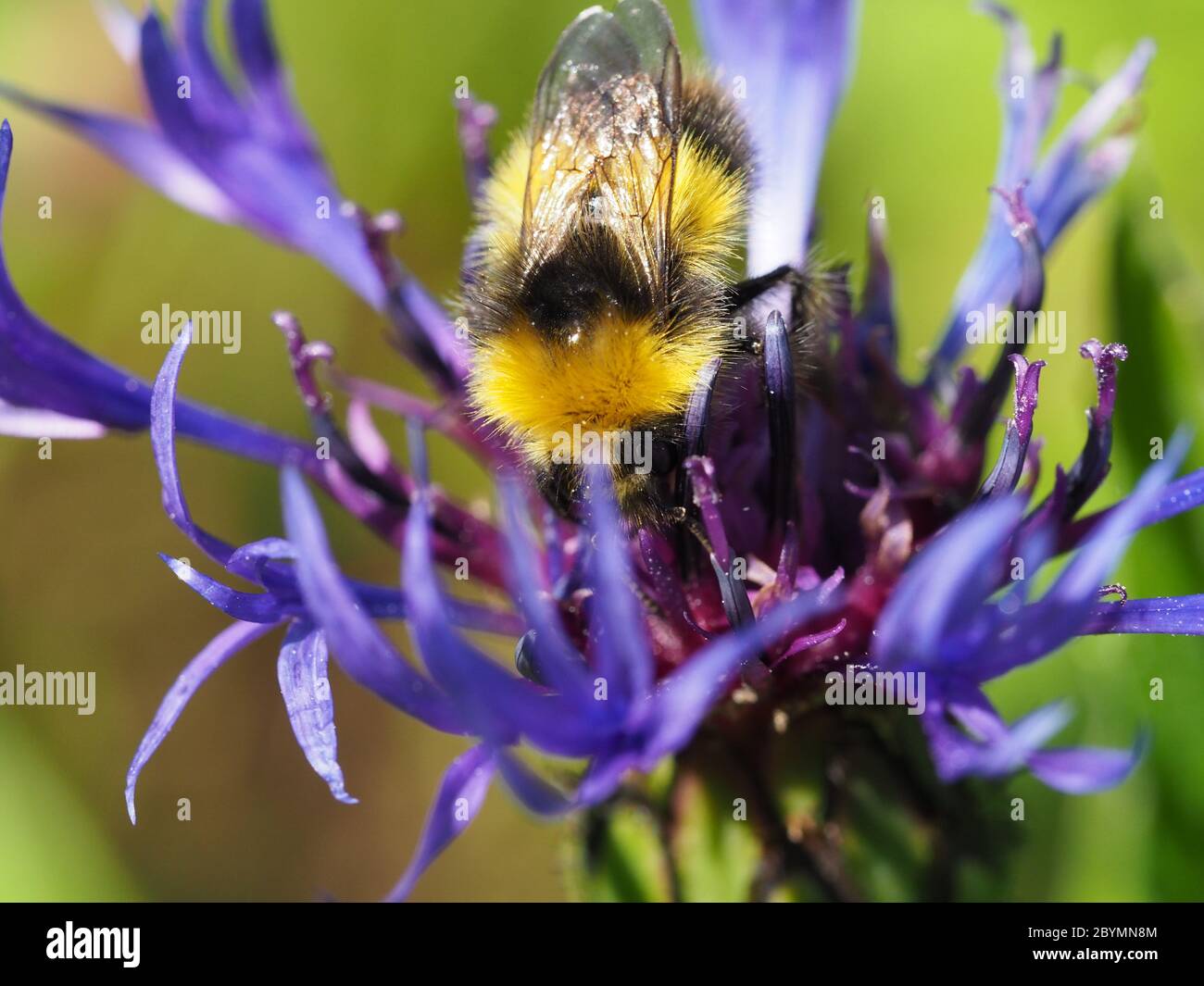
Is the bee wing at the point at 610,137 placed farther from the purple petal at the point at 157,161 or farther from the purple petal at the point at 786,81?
the purple petal at the point at 157,161

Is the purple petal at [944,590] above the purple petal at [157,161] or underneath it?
underneath

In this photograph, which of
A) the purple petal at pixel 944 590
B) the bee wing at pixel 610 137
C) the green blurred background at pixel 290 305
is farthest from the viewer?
the green blurred background at pixel 290 305

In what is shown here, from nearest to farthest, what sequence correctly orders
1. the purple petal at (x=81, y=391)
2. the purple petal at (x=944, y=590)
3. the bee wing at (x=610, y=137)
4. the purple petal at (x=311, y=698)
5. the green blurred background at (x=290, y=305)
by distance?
1. the purple petal at (x=944, y=590)
2. the purple petal at (x=311, y=698)
3. the bee wing at (x=610, y=137)
4. the purple petal at (x=81, y=391)
5. the green blurred background at (x=290, y=305)

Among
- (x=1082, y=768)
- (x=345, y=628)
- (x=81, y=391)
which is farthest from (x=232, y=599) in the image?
(x=1082, y=768)

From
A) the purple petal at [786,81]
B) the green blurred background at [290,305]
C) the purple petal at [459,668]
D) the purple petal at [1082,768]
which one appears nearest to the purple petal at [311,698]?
the purple petal at [459,668]

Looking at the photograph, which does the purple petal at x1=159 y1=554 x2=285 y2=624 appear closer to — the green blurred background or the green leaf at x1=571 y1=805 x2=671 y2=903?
the green leaf at x1=571 y1=805 x2=671 y2=903

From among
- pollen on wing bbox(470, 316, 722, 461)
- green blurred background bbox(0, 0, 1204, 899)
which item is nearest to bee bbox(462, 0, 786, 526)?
pollen on wing bbox(470, 316, 722, 461)

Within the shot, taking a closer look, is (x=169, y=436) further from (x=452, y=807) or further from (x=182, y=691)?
(x=452, y=807)
